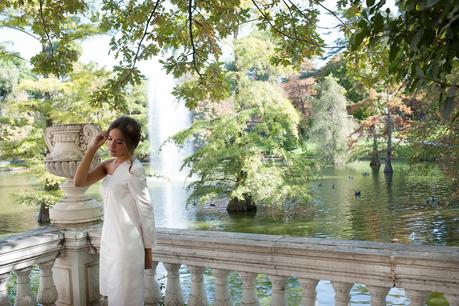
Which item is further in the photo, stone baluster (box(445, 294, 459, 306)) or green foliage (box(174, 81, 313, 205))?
green foliage (box(174, 81, 313, 205))

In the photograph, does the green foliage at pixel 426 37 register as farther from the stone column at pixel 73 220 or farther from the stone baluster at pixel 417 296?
the stone column at pixel 73 220

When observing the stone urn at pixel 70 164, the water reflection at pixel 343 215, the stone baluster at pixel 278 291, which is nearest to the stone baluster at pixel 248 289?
the stone baluster at pixel 278 291

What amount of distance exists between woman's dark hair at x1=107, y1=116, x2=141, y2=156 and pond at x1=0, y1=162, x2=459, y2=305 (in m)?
5.54

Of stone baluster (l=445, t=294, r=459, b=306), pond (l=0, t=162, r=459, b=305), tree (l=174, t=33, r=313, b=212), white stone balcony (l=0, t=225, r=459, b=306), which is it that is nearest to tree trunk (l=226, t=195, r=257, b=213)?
tree (l=174, t=33, r=313, b=212)

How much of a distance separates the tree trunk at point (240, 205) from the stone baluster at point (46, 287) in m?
14.3

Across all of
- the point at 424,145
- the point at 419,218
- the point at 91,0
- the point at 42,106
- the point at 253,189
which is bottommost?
the point at 419,218

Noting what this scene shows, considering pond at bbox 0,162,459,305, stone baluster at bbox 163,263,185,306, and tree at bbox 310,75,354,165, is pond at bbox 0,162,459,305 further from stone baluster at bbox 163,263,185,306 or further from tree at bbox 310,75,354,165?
tree at bbox 310,75,354,165

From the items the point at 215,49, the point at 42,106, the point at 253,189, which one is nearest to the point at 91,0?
the point at 42,106

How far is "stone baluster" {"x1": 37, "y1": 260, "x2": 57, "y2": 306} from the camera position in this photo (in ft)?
11.4

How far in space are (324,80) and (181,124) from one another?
10.4 meters

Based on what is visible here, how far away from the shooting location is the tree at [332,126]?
101 feet

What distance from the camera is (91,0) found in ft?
45.1

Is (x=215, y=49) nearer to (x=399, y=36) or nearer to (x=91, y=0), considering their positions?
(x=399, y=36)

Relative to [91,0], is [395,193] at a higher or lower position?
lower
